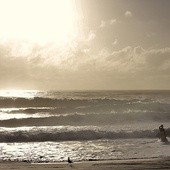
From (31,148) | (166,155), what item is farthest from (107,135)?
(166,155)

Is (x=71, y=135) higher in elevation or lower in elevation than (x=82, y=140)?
higher

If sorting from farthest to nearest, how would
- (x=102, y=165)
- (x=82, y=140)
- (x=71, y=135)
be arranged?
(x=71, y=135) → (x=82, y=140) → (x=102, y=165)

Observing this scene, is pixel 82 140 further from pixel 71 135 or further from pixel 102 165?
pixel 102 165

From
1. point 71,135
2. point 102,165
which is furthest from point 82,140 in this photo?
point 102,165

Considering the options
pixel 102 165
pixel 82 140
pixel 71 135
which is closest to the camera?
pixel 102 165

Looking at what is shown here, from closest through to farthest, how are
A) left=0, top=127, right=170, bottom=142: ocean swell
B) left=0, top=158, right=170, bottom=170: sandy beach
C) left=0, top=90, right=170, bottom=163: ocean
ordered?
1. left=0, top=158, right=170, bottom=170: sandy beach
2. left=0, top=90, right=170, bottom=163: ocean
3. left=0, top=127, right=170, bottom=142: ocean swell

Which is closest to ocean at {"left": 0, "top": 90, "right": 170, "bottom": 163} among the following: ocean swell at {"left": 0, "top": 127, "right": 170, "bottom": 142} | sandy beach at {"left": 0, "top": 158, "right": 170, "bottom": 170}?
ocean swell at {"left": 0, "top": 127, "right": 170, "bottom": 142}

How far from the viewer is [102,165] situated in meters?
16.5

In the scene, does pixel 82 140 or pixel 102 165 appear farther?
pixel 82 140

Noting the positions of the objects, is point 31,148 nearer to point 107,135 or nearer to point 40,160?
point 40,160

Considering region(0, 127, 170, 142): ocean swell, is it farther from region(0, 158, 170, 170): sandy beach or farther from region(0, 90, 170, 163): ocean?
region(0, 158, 170, 170): sandy beach

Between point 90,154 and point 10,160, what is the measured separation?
410cm

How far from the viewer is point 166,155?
19547mm

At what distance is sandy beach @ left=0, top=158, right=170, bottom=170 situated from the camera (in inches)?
619
